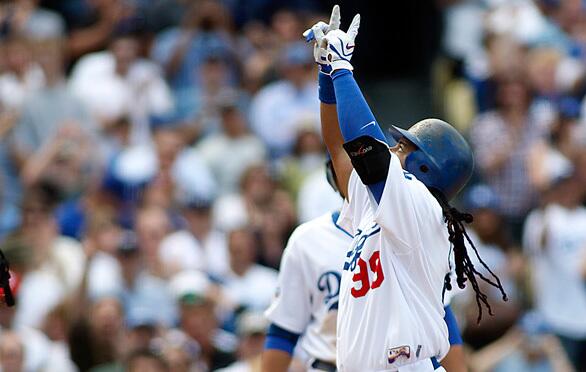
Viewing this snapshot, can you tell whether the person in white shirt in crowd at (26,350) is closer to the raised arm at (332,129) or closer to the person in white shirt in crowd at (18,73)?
the person in white shirt in crowd at (18,73)

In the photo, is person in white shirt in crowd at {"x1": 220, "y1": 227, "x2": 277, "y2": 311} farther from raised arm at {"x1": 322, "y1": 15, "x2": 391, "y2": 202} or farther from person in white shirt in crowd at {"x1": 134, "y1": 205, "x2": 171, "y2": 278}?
raised arm at {"x1": 322, "y1": 15, "x2": 391, "y2": 202}

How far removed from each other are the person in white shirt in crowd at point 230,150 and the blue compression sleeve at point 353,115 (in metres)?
6.46

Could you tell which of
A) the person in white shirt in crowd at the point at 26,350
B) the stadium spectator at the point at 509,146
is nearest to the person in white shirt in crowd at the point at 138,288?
the person in white shirt in crowd at the point at 26,350

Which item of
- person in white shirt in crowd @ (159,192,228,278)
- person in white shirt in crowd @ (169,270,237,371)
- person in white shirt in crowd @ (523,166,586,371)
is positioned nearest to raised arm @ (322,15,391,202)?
person in white shirt in crowd @ (169,270,237,371)

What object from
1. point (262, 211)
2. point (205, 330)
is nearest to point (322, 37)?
point (205, 330)

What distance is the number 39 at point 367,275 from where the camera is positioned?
5.02 metres

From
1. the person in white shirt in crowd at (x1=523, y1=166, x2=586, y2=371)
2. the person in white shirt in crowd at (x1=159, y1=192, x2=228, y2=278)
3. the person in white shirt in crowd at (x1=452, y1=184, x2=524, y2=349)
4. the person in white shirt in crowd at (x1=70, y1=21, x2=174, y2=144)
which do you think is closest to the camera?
the person in white shirt in crowd at (x1=159, y1=192, x2=228, y2=278)

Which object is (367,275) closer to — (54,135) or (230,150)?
(54,135)

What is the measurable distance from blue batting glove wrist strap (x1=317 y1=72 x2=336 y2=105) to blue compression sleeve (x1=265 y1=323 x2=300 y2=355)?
4.65 feet

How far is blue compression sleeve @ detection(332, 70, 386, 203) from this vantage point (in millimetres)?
4918

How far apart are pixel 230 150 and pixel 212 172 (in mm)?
263

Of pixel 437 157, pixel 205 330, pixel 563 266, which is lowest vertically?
pixel 563 266

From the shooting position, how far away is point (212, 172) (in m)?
11.6

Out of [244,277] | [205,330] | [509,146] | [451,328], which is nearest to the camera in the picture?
[451,328]
